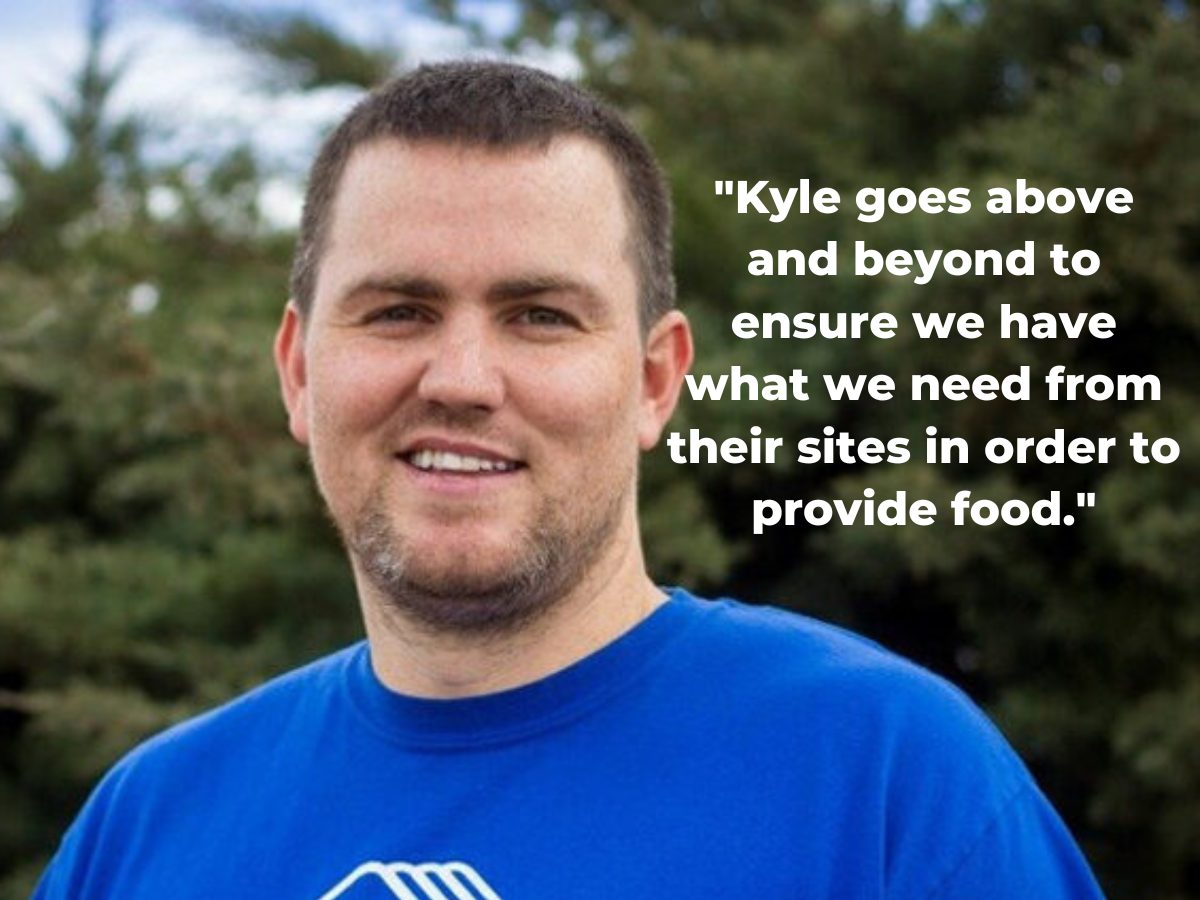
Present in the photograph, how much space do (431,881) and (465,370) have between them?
1.60 feet

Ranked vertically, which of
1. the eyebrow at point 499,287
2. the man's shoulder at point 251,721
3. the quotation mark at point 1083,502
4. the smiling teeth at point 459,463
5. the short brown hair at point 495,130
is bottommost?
the man's shoulder at point 251,721

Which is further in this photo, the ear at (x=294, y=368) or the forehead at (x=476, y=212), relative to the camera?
the ear at (x=294, y=368)

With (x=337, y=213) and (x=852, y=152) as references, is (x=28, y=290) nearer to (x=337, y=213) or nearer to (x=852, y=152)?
(x=852, y=152)

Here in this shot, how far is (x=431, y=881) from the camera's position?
1.91m

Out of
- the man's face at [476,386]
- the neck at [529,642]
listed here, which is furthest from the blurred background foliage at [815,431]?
the man's face at [476,386]

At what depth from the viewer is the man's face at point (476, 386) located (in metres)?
1.96

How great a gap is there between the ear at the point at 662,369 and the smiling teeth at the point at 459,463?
0.70 feet

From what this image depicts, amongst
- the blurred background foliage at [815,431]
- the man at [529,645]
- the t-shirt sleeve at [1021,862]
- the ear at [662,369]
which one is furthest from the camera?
the blurred background foliage at [815,431]

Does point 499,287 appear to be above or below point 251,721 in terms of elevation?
above

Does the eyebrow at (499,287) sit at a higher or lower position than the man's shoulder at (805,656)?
higher

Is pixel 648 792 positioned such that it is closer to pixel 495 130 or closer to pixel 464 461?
pixel 464 461

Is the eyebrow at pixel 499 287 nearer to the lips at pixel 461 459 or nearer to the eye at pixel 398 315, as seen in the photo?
the eye at pixel 398 315

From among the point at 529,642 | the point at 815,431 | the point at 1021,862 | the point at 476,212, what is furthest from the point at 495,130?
the point at 815,431

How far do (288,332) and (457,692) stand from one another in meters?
0.48
